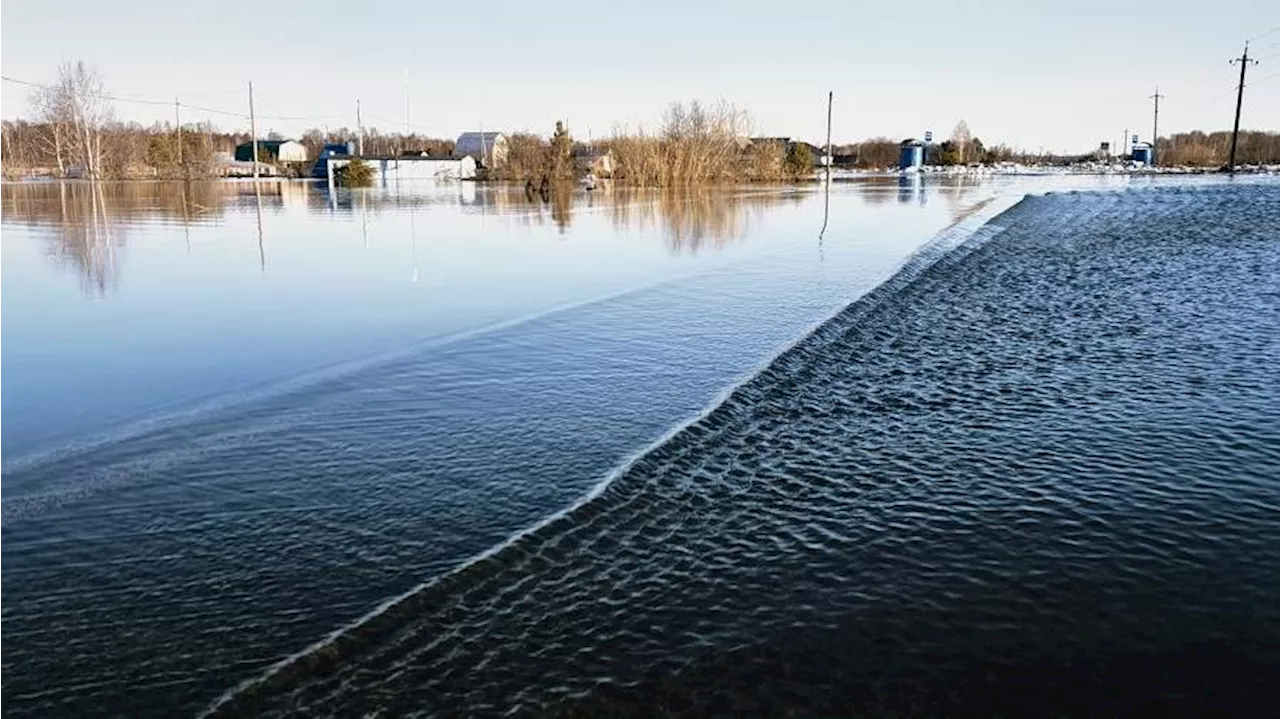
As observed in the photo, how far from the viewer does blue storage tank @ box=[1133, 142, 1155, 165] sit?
374 ft

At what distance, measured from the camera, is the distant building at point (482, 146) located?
114 m

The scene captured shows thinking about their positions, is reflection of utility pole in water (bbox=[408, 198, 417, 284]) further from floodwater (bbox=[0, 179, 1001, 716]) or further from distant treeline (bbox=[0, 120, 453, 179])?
distant treeline (bbox=[0, 120, 453, 179])

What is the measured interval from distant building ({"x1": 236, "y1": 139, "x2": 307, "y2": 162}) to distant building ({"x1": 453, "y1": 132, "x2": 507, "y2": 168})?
27.4 metres

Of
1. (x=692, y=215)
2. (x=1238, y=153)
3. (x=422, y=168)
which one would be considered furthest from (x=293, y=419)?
(x=1238, y=153)

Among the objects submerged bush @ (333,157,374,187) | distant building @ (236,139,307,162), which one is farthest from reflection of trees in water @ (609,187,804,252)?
distant building @ (236,139,307,162)

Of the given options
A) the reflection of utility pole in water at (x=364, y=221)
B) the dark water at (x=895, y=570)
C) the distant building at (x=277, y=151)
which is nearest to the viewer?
the dark water at (x=895, y=570)

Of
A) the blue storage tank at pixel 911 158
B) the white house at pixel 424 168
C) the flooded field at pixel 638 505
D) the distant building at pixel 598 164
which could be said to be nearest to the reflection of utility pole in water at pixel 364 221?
the flooded field at pixel 638 505

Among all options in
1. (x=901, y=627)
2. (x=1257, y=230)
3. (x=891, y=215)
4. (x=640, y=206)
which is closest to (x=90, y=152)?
(x=640, y=206)

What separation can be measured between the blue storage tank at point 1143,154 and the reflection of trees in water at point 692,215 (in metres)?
84.7

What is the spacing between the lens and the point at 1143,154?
11594 cm

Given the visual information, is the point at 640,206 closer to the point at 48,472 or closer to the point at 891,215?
the point at 891,215

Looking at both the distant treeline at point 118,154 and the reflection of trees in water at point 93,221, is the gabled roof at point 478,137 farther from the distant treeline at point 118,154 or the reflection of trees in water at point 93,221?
the reflection of trees in water at point 93,221

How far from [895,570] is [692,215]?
3159 cm

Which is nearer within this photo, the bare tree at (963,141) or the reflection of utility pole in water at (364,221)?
the reflection of utility pole in water at (364,221)
